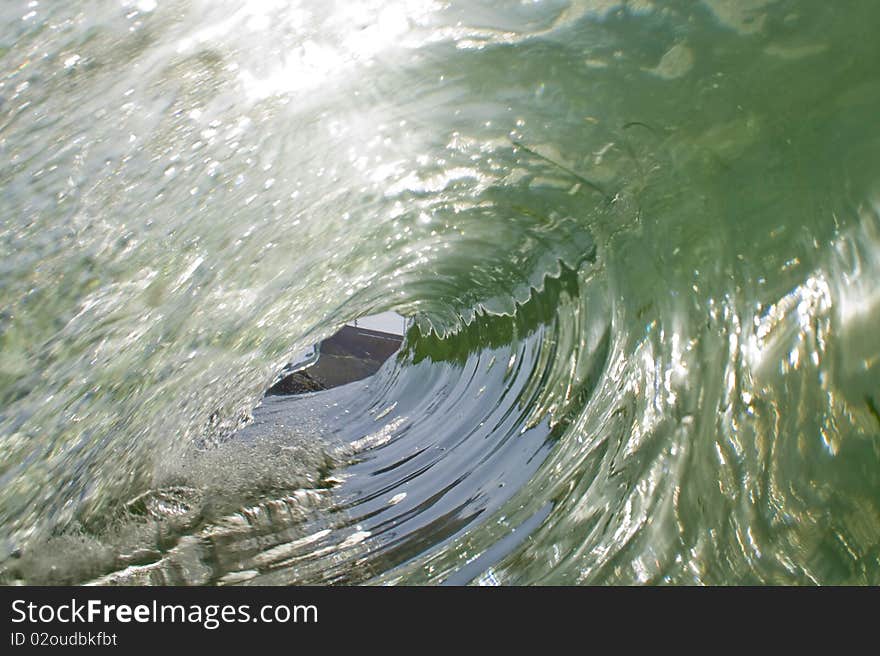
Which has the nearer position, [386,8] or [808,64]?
[808,64]

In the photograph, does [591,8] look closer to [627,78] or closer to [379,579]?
[627,78]

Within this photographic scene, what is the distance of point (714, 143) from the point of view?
A: 1495 millimetres

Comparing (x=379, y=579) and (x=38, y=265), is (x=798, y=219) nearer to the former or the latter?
(x=379, y=579)

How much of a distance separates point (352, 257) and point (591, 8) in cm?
115

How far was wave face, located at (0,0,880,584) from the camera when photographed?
1.11m

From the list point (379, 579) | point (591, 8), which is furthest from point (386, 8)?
point (379, 579)

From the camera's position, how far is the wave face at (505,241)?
3.65 feet

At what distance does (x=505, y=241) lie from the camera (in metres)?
2.48

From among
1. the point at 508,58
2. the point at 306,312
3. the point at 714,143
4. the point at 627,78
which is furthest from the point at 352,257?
the point at 714,143
